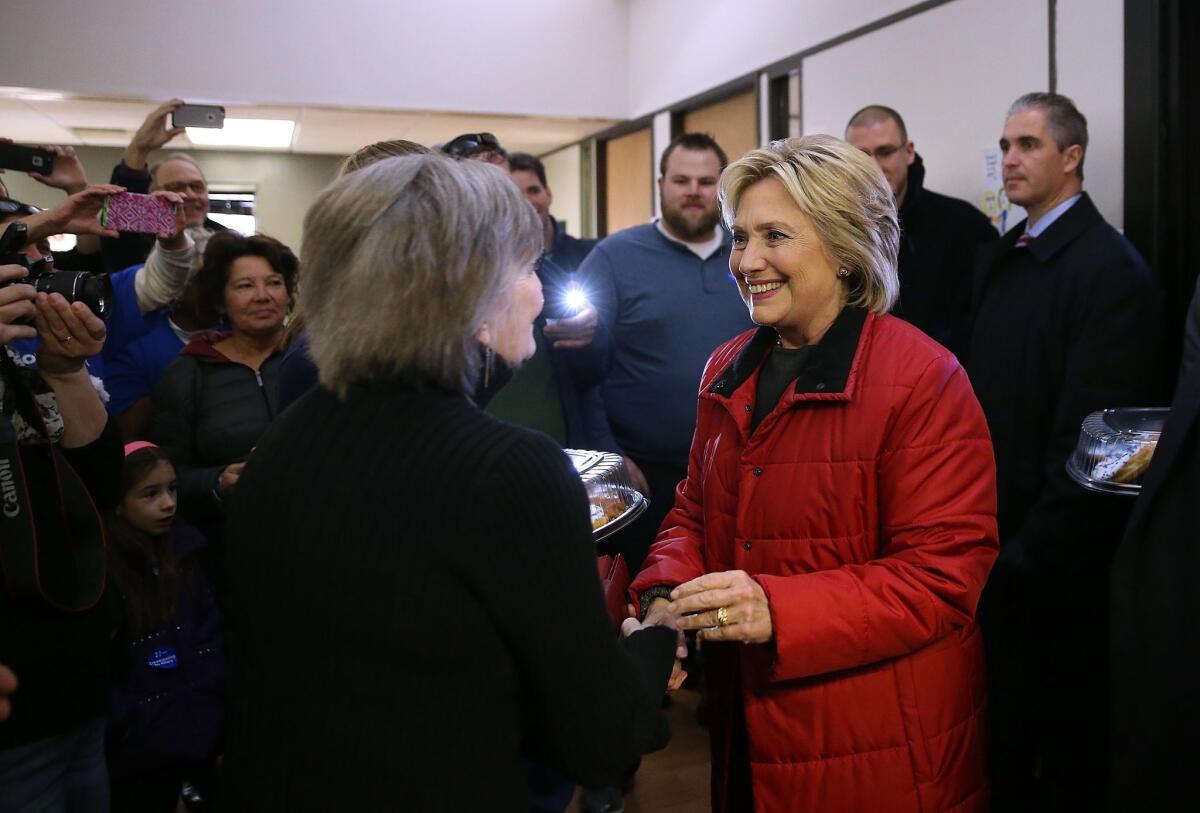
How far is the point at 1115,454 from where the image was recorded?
1.77 metres

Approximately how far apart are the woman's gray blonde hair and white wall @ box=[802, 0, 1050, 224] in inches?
82.9

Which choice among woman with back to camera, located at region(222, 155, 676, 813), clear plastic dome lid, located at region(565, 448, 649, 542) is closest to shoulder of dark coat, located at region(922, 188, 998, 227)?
clear plastic dome lid, located at region(565, 448, 649, 542)

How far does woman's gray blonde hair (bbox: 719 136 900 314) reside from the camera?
144 centimetres

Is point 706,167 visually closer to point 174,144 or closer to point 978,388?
point 978,388

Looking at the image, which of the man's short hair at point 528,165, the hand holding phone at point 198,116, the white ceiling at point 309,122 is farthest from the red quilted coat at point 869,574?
the white ceiling at point 309,122

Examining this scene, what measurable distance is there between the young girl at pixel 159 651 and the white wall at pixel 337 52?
141 inches

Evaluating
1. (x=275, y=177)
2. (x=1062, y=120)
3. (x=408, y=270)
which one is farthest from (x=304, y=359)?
(x=275, y=177)

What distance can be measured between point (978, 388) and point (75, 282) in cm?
213

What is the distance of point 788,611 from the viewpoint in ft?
4.24

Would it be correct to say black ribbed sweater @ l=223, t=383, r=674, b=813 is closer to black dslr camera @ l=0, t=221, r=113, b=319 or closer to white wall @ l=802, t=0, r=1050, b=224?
black dslr camera @ l=0, t=221, r=113, b=319

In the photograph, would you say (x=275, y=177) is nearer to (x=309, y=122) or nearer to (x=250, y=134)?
(x=250, y=134)

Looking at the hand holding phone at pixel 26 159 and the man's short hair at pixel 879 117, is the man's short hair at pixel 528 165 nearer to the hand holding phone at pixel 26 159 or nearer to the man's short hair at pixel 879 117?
the man's short hair at pixel 879 117

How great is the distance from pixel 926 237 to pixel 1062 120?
529mm

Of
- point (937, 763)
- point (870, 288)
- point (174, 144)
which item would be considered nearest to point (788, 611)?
point (937, 763)
